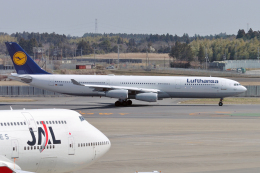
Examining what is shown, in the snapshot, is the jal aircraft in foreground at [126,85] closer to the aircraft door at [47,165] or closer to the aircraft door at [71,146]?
the aircraft door at [71,146]

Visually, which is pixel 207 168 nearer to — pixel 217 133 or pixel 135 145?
pixel 135 145

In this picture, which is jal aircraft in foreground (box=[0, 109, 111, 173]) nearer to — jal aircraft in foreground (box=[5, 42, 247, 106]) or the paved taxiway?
the paved taxiway

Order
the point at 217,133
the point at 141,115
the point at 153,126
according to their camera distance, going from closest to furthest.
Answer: the point at 217,133 → the point at 153,126 → the point at 141,115

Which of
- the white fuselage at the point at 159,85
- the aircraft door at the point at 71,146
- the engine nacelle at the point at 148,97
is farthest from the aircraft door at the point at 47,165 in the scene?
the white fuselage at the point at 159,85

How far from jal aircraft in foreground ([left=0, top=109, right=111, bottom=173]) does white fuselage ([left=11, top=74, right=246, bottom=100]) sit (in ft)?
127

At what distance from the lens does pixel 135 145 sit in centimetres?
2911

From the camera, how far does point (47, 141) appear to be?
16891 millimetres

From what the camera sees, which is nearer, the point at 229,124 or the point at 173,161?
the point at 173,161

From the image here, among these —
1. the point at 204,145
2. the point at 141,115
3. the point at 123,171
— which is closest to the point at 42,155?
the point at 123,171

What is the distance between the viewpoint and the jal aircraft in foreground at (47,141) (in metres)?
16.0

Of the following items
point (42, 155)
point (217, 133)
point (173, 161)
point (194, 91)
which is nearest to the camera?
point (42, 155)

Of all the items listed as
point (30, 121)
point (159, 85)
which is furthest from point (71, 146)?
point (159, 85)

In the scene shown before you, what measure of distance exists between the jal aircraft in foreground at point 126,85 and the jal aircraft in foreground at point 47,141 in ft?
123

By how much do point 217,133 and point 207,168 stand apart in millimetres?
12170
